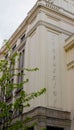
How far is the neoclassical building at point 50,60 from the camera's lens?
20656mm

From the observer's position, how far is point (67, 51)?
24578 millimetres

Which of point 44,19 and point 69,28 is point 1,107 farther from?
point 69,28

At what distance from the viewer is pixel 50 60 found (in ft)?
75.8

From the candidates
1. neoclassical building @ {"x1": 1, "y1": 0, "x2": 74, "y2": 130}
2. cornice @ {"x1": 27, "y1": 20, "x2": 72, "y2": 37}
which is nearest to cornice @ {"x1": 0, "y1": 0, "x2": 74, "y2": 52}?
neoclassical building @ {"x1": 1, "y1": 0, "x2": 74, "y2": 130}

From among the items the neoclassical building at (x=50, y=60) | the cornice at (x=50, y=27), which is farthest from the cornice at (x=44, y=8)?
the cornice at (x=50, y=27)

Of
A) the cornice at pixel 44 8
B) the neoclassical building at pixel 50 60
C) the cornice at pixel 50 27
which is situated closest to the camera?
the neoclassical building at pixel 50 60

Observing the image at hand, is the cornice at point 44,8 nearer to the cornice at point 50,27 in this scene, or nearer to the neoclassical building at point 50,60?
the neoclassical building at point 50,60

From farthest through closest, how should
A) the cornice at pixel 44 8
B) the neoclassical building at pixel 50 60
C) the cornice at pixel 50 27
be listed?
the cornice at pixel 44 8 → the cornice at pixel 50 27 → the neoclassical building at pixel 50 60

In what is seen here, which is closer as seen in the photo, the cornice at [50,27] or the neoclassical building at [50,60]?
the neoclassical building at [50,60]

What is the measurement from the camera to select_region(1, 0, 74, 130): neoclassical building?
20.7m

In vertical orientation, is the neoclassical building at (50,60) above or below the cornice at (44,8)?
below

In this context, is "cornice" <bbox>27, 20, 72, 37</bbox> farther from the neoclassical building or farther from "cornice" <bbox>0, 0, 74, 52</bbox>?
"cornice" <bbox>0, 0, 74, 52</bbox>

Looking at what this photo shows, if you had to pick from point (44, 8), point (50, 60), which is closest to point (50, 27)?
point (44, 8)

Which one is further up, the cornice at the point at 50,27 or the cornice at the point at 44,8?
the cornice at the point at 44,8
